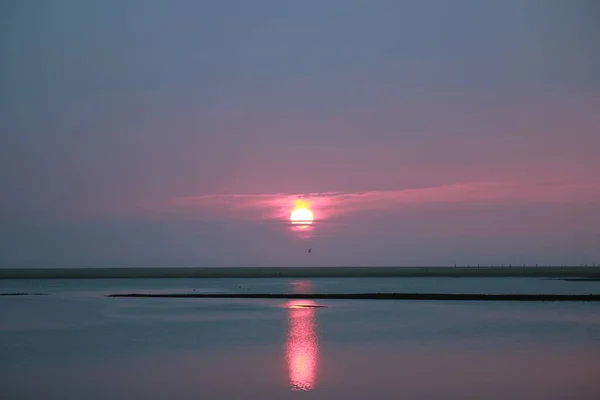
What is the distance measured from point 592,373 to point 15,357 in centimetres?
2292

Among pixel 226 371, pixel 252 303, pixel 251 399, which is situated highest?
pixel 252 303

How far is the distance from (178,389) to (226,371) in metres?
3.46

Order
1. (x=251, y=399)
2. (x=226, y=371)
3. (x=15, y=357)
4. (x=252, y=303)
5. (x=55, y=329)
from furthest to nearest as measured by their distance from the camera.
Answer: (x=252, y=303) → (x=55, y=329) → (x=15, y=357) → (x=226, y=371) → (x=251, y=399)

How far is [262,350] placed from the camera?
3200 cm

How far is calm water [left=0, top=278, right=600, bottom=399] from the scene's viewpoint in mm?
23281

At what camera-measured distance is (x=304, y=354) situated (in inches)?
1201

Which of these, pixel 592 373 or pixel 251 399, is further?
pixel 592 373

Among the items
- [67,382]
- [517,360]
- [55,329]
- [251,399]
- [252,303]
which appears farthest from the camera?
[252,303]

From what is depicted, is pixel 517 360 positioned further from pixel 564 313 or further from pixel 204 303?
pixel 204 303

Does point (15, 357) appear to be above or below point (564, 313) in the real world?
below

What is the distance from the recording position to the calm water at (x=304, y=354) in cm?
2328

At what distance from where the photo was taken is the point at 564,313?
49250 millimetres

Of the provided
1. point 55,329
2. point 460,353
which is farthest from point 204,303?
point 460,353

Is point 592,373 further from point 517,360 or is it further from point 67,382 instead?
point 67,382
